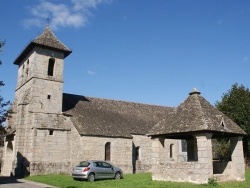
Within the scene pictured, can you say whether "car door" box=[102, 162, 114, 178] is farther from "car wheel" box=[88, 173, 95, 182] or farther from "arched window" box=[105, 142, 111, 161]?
"arched window" box=[105, 142, 111, 161]

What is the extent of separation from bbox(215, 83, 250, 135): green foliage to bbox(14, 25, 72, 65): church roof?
1880 centimetres

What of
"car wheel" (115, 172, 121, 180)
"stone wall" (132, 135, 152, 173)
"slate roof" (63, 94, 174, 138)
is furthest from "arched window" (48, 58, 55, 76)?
"car wheel" (115, 172, 121, 180)

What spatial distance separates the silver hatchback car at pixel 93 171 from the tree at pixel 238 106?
17.3m

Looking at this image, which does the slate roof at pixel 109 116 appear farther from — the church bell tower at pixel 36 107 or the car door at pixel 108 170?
the car door at pixel 108 170

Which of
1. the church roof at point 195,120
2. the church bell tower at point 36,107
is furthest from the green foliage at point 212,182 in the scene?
the church bell tower at point 36,107

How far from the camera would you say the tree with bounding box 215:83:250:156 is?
109 ft

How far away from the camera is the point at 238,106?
34031 mm

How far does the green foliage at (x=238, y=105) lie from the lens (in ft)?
109

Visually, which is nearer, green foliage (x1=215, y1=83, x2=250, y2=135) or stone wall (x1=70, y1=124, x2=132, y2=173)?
stone wall (x1=70, y1=124, x2=132, y2=173)

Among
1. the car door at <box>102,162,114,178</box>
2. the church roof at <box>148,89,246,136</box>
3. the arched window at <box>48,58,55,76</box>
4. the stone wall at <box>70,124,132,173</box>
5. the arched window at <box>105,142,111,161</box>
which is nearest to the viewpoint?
the church roof at <box>148,89,246,136</box>

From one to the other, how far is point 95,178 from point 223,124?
30.5 feet

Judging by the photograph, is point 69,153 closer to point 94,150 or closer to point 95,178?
point 94,150

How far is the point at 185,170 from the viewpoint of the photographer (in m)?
17.4

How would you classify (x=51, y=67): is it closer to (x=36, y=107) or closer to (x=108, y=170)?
(x=36, y=107)
